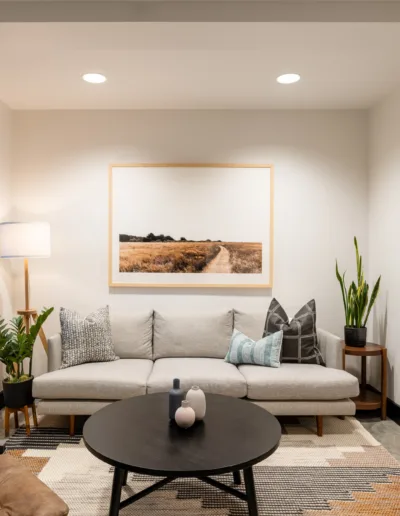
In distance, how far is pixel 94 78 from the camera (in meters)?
3.31

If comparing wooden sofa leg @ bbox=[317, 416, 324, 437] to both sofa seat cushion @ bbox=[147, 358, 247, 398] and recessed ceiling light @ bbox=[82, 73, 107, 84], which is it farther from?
recessed ceiling light @ bbox=[82, 73, 107, 84]

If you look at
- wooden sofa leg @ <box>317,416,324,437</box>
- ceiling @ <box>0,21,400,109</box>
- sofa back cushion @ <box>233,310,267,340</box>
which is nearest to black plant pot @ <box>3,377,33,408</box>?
sofa back cushion @ <box>233,310,267,340</box>

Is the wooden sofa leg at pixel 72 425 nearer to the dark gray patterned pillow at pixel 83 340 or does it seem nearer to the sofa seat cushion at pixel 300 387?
the dark gray patterned pillow at pixel 83 340

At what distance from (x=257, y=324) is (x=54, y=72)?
2.48 m

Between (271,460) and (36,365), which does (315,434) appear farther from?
(36,365)

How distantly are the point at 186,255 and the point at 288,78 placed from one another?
1666 millimetres

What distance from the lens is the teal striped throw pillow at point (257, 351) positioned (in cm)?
342

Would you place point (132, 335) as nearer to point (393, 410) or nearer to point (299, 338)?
point (299, 338)

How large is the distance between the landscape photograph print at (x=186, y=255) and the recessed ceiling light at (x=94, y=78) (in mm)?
1308

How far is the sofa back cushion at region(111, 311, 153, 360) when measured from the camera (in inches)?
147

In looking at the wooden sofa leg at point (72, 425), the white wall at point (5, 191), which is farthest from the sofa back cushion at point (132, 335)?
the white wall at point (5, 191)

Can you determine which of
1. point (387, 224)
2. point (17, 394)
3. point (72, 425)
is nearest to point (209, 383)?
point (72, 425)

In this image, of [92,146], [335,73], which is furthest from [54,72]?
[335,73]

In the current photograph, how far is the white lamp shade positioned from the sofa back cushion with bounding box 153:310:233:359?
3.79ft
